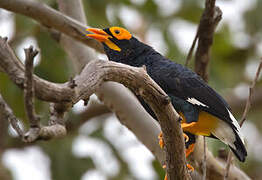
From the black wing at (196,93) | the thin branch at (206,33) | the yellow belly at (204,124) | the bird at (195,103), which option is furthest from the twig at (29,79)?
the thin branch at (206,33)

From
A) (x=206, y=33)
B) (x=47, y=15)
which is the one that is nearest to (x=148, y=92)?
(x=206, y=33)

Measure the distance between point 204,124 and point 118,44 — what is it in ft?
3.93

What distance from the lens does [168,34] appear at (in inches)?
328

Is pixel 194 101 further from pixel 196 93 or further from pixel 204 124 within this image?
pixel 204 124

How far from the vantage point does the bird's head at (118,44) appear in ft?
16.0

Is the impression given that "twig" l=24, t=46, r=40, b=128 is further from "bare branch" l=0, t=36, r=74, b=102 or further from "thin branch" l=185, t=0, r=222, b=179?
"thin branch" l=185, t=0, r=222, b=179

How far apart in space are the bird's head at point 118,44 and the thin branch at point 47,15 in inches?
19.7

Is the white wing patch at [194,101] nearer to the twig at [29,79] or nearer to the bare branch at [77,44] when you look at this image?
the bare branch at [77,44]

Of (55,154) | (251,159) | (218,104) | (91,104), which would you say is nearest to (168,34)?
(91,104)

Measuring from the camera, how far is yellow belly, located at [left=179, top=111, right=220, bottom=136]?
4547 mm

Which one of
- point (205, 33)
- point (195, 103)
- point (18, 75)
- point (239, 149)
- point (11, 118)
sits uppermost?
point (18, 75)

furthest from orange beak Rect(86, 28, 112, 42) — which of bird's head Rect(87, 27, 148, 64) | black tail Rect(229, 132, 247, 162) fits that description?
black tail Rect(229, 132, 247, 162)

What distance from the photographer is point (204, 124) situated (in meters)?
4.61

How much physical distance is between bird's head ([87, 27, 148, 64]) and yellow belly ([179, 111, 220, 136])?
899mm
